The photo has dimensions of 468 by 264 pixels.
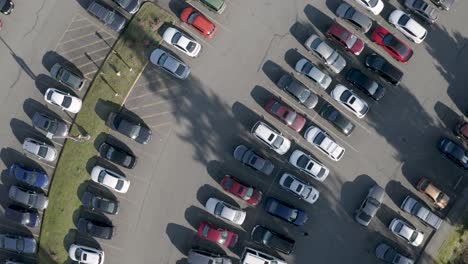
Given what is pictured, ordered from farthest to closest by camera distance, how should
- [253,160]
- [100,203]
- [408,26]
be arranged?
1. [100,203]
2. [253,160]
3. [408,26]

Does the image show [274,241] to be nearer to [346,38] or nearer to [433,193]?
[433,193]

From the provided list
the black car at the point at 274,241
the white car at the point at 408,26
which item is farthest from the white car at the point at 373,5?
the black car at the point at 274,241

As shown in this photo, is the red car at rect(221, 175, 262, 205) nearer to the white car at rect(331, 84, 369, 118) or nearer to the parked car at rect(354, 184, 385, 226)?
the parked car at rect(354, 184, 385, 226)

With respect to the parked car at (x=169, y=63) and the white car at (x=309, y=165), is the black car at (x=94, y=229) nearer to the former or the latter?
the parked car at (x=169, y=63)

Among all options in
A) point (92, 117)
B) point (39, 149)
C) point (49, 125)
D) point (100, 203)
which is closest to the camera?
point (100, 203)

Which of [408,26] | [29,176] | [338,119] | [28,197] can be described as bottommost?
[28,197]

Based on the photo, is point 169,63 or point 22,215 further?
point 22,215

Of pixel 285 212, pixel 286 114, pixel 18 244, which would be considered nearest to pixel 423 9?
pixel 286 114

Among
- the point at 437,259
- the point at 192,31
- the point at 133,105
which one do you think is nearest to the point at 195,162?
the point at 133,105
